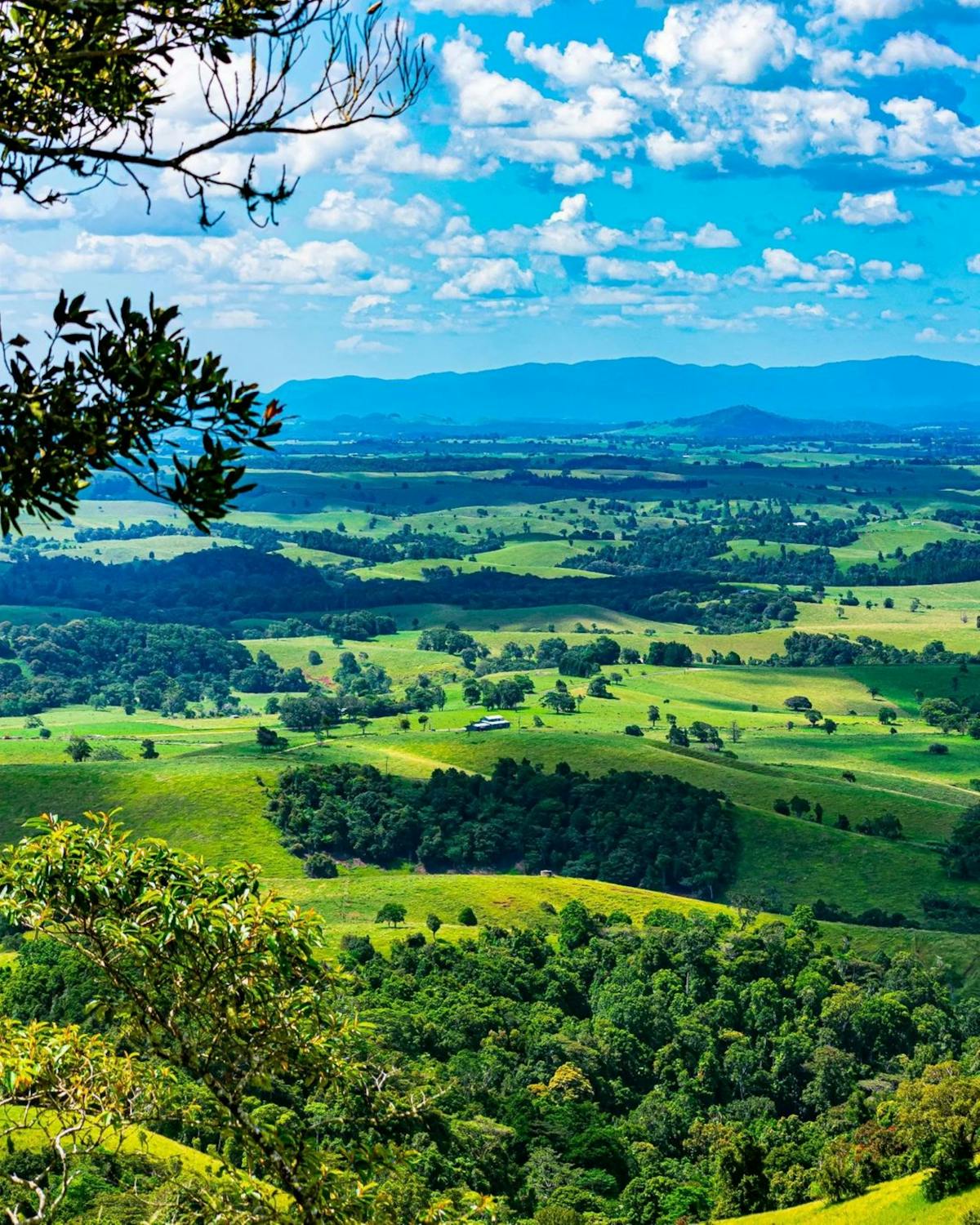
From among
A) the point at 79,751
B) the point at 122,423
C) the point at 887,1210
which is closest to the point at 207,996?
the point at 122,423

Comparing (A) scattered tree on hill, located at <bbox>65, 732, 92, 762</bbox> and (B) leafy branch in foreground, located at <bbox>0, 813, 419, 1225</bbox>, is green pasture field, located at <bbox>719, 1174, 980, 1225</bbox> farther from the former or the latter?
(A) scattered tree on hill, located at <bbox>65, 732, 92, 762</bbox>

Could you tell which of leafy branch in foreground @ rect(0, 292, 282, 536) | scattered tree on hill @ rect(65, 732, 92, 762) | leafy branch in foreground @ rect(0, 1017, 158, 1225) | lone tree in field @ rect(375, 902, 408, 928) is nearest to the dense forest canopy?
lone tree in field @ rect(375, 902, 408, 928)

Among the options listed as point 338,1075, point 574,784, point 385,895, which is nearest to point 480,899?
point 385,895

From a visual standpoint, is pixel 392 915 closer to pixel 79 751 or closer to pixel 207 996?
pixel 79 751

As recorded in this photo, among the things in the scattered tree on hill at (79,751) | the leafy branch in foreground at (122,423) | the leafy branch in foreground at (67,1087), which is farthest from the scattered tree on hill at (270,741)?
the leafy branch in foreground at (122,423)

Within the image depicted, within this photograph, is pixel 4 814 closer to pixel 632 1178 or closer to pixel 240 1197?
pixel 632 1178

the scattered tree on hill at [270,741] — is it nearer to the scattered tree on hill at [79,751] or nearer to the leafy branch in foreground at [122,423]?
the scattered tree on hill at [79,751]

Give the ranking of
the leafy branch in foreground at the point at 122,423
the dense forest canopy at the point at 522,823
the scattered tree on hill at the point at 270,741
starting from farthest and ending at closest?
1. the scattered tree on hill at the point at 270,741
2. the dense forest canopy at the point at 522,823
3. the leafy branch in foreground at the point at 122,423

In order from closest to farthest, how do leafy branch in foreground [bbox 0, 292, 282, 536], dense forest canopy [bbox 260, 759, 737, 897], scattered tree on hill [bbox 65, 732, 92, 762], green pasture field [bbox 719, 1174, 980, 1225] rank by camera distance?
leafy branch in foreground [bbox 0, 292, 282, 536]
green pasture field [bbox 719, 1174, 980, 1225]
dense forest canopy [bbox 260, 759, 737, 897]
scattered tree on hill [bbox 65, 732, 92, 762]

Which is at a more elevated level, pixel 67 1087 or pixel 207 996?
pixel 207 996
